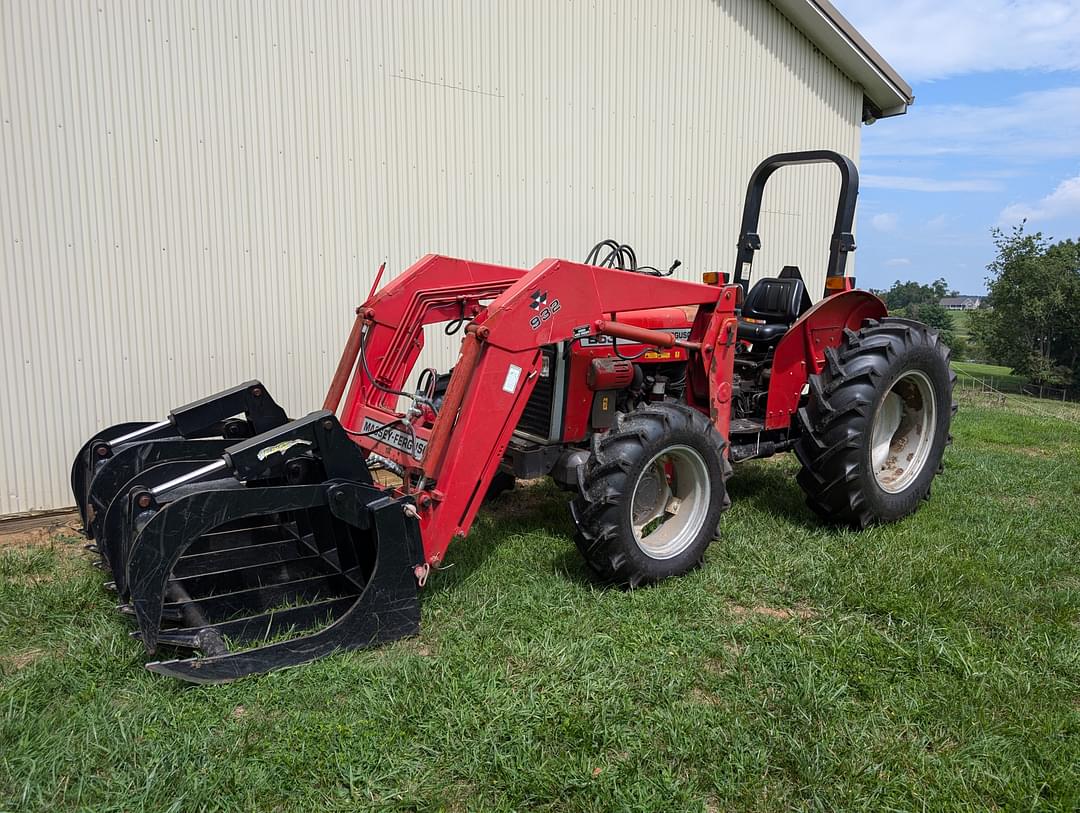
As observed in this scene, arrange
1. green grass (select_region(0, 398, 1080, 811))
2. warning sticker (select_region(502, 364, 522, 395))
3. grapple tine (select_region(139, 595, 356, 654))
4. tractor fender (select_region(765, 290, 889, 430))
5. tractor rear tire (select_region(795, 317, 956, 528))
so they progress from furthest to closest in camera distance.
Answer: tractor fender (select_region(765, 290, 889, 430)), tractor rear tire (select_region(795, 317, 956, 528)), warning sticker (select_region(502, 364, 522, 395)), grapple tine (select_region(139, 595, 356, 654)), green grass (select_region(0, 398, 1080, 811))

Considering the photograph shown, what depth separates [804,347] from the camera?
5.02 metres

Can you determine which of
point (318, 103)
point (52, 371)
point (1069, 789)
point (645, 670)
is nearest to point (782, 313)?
point (645, 670)

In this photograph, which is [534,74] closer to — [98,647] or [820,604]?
[820,604]

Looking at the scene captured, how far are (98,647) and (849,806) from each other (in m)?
2.94

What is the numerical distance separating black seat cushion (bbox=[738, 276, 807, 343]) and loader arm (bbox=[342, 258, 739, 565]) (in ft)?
3.22

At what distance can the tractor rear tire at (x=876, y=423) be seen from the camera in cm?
457

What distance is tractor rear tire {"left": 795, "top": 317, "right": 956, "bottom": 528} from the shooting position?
180 inches

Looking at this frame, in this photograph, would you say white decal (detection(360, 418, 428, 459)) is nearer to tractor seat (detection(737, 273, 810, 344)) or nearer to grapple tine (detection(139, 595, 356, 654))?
grapple tine (detection(139, 595, 356, 654))

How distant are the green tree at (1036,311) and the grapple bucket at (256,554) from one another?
46263mm

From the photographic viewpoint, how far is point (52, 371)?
16.7ft

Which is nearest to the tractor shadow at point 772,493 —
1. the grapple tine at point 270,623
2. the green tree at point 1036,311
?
the grapple tine at point 270,623

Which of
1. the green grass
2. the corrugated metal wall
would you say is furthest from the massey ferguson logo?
the corrugated metal wall

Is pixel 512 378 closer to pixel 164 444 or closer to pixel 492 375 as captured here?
pixel 492 375

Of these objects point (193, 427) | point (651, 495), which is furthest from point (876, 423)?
point (193, 427)
